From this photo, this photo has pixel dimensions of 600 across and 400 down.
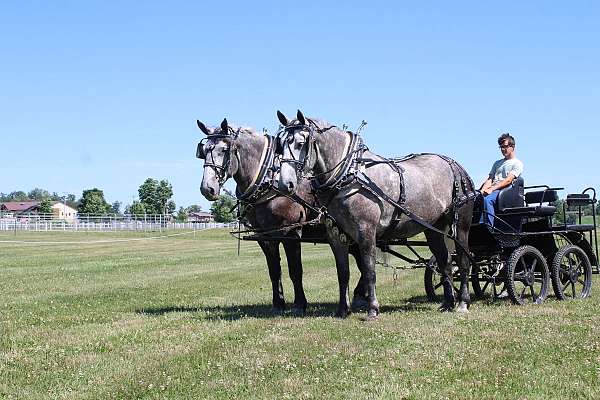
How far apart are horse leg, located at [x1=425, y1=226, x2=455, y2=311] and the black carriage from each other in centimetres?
22

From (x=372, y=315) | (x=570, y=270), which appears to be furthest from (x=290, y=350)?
(x=570, y=270)

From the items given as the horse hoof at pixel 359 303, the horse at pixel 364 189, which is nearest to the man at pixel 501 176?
the horse at pixel 364 189

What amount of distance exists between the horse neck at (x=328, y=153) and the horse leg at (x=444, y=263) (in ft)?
7.89

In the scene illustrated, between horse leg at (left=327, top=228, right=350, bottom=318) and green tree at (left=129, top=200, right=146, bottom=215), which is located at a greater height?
green tree at (left=129, top=200, right=146, bottom=215)

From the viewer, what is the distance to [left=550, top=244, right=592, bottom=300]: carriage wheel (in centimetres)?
1175

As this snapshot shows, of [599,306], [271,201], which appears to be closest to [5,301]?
[271,201]

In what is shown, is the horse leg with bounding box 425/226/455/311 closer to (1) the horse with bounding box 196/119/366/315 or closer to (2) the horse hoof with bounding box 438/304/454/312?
(2) the horse hoof with bounding box 438/304/454/312

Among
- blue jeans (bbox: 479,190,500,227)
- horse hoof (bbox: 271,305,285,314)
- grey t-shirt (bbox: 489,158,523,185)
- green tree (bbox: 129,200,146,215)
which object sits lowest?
horse hoof (bbox: 271,305,285,314)

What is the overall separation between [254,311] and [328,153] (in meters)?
3.22

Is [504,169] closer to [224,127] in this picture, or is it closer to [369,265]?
[369,265]

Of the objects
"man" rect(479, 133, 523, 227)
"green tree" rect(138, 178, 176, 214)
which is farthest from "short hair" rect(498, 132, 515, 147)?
"green tree" rect(138, 178, 176, 214)

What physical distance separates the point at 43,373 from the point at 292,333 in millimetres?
3013

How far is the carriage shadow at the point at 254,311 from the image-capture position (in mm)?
10438

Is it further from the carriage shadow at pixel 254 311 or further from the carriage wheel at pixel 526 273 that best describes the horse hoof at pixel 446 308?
the carriage wheel at pixel 526 273
